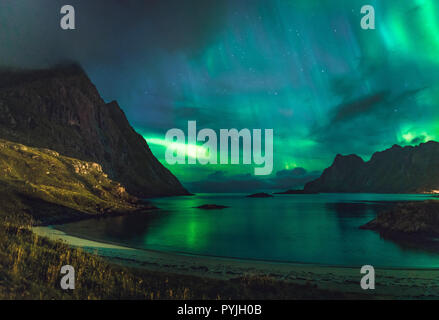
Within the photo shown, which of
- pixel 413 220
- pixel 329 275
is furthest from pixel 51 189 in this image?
pixel 413 220

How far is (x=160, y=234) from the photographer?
72375 millimetres

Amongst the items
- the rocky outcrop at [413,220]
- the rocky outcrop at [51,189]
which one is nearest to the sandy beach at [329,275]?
the rocky outcrop at [413,220]

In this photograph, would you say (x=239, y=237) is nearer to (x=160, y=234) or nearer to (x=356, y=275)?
(x=160, y=234)

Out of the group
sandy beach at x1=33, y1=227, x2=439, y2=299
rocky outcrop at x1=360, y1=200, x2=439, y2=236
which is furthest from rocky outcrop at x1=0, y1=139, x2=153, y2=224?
rocky outcrop at x1=360, y1=200, x2=439, y2=236

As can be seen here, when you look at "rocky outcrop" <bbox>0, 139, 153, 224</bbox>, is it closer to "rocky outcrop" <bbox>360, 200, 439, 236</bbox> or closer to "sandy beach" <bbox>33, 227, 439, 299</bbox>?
"sandy beach" <bbox>33, 227, 439, 299</bbox>

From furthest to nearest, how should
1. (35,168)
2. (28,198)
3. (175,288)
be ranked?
(35,168) → (28,198) → (175,288)

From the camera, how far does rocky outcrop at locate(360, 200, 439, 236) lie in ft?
200

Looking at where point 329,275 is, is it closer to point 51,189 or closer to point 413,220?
point 413,220

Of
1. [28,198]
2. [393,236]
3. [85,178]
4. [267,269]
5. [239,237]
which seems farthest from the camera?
[85,178]

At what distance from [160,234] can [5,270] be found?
55963 mm

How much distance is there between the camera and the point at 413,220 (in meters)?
63.3

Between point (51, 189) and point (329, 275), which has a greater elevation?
point (51, 189)
